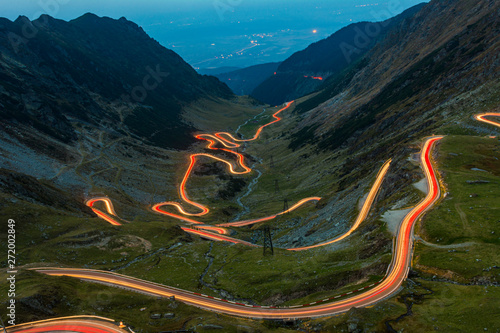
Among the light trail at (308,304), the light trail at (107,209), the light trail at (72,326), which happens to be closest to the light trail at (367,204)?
the light trail at (308,304)

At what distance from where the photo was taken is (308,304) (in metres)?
53.2

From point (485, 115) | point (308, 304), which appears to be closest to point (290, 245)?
point (308, 304)

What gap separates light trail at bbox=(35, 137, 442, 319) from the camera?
50688 mm

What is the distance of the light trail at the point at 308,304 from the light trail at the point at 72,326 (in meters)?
15.0

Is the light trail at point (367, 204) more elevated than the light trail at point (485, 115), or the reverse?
the light trail at point (485, 115)

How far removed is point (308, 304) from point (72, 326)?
3341 cm

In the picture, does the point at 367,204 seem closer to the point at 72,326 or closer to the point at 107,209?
the point at 72,326

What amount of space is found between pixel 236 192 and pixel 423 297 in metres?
142

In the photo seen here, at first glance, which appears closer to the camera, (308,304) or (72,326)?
(72,326)

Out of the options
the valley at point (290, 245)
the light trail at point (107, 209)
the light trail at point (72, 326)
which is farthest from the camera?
the light trail at point (107, 209)

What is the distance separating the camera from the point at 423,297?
4725 cm

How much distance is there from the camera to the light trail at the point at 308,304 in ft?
166

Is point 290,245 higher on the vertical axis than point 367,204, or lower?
lower

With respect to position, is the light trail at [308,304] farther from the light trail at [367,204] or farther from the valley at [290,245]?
the light trail at [367,204]
